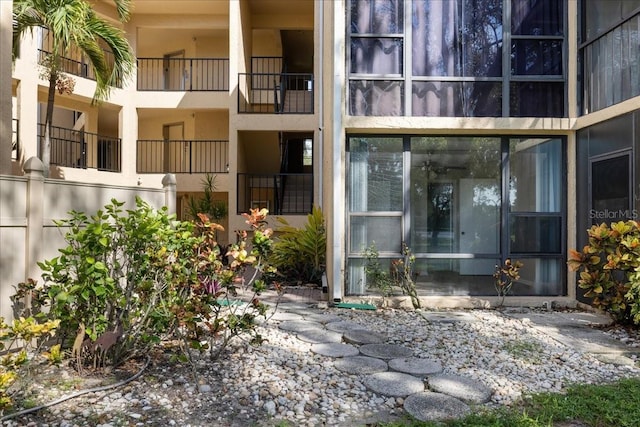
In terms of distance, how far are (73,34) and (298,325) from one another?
6981mm

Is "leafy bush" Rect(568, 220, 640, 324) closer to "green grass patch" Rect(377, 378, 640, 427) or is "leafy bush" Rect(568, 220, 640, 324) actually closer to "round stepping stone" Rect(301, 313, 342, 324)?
"green grass patch" Rect(377, 378, 640, 427)

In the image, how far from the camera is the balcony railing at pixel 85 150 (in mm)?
12734

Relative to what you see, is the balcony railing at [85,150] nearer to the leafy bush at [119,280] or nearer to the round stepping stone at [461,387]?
the leafy bush at [119,280]

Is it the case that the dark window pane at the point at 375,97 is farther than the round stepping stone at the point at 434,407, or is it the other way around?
the dark window pane at the point at 375,97

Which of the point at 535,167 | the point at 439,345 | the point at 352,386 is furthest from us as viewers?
the point at 535,167

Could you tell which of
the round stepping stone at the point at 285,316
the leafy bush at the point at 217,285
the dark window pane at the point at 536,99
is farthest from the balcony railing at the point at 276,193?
the leafy bush at the point at 217,285

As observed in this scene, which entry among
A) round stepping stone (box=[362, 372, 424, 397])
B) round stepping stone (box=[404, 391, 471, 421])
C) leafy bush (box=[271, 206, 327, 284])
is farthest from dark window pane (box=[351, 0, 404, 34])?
round stepping stone (box=[404, 391, 471, 421])

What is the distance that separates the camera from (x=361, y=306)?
632cm

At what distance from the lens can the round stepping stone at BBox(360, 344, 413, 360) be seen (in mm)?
4332

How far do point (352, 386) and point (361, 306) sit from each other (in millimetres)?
2727

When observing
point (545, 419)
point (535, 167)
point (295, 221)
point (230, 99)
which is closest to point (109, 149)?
point (230, 99)

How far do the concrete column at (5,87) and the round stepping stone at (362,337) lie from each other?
4.33 metres

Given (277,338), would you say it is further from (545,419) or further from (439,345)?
(545,419)

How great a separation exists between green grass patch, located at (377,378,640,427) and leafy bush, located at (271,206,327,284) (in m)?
5.46
